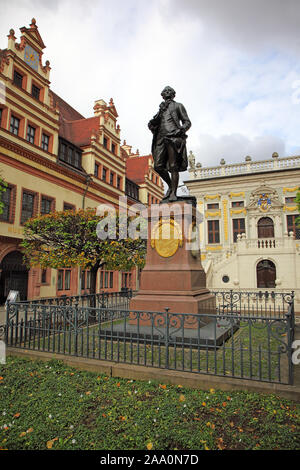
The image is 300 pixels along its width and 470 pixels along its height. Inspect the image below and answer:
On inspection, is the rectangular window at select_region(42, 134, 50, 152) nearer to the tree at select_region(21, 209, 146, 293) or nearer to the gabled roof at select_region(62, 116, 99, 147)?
the gabled roof at select_region(62, 116, 99, 147)

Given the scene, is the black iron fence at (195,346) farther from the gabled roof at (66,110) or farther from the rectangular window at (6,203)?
the gabled roof at (66,110)

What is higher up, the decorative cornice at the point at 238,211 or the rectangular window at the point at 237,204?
the rectangular window at the point at 237,204

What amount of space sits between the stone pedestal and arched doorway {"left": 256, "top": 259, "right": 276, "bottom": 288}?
721 inches

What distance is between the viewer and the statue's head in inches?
328

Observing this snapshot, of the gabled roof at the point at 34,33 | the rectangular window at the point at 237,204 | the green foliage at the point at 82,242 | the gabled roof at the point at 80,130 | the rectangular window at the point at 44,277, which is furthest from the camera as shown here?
the rectangular window at the point at 237,204

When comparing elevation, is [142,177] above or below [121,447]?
above

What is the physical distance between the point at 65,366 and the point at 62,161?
21.8 m

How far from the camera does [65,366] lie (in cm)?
524

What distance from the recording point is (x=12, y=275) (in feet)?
63.4

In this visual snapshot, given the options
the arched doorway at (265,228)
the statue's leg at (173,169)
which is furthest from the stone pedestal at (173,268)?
the arched doorway at (265,228)

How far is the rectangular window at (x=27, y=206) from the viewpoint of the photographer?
65.4 ft

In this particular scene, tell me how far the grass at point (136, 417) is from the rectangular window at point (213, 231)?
30.8 metres
